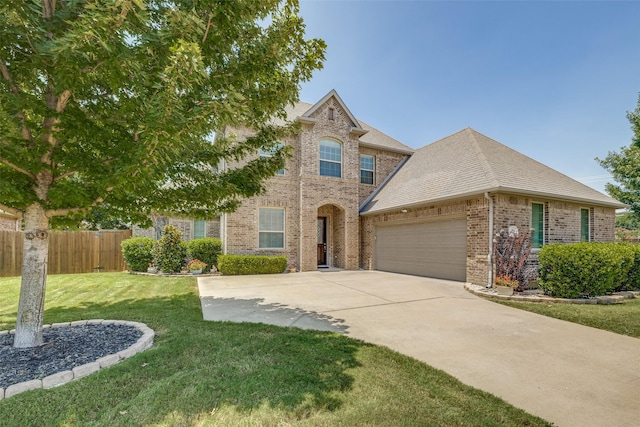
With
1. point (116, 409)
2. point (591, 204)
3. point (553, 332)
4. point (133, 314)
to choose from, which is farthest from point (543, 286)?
point (133, 314)

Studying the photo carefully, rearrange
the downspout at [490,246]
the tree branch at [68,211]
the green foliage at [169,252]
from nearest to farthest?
the tree branch at [68,211] < the downspout at [490,246] < the green foliage at [169,252]

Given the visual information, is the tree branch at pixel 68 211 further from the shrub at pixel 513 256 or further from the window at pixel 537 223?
the window at pixel 537 223

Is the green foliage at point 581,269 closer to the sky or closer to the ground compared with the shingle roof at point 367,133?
closer to the ground

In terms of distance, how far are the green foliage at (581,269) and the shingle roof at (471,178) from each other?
2.31 metres

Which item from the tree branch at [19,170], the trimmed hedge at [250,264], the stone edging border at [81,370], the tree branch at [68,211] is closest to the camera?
the stone edging border at [81,370]

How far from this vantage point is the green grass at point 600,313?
5.45 m

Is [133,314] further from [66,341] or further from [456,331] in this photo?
[456,331]

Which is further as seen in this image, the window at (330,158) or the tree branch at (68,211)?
the window at (330,158)

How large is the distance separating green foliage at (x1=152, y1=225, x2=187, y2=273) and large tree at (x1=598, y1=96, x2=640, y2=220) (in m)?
22.2

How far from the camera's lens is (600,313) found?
639 centimetres

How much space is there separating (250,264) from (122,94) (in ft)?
32.0

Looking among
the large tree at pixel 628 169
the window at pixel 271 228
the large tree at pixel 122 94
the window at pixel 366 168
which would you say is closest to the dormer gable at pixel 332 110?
the window at pixel 366 168

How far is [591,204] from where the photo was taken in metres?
11.3

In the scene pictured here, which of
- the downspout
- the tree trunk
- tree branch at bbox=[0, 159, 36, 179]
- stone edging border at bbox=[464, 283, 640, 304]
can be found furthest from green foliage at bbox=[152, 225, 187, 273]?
the downspout
